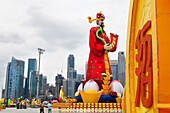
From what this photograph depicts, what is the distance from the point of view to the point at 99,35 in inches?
651

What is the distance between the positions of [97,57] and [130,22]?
475 inches

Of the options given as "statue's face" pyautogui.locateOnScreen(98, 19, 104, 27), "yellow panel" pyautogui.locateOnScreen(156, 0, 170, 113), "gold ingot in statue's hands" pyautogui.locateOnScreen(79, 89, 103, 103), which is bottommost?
"gold ingot in statue's hands" pyautogui.locateOnScreen(79, 89, 103, 103)

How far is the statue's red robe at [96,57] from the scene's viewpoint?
15.8 metres

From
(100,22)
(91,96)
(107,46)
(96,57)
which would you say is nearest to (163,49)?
(91,96)

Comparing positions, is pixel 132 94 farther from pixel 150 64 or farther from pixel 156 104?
pixel 156 104

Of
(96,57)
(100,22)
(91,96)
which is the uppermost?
(100,22)

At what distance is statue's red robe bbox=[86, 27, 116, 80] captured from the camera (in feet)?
52.0

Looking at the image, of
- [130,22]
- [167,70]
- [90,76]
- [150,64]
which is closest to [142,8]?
[130,22]

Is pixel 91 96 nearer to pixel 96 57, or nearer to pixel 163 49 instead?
pixel 96 57

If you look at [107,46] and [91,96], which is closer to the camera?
[91,96]

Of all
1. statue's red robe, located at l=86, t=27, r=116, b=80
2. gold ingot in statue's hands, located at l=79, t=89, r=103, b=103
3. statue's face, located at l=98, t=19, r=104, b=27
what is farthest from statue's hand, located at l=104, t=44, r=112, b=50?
gold ingot in statue's hands, located at l=79, t=89, r=103, b=103

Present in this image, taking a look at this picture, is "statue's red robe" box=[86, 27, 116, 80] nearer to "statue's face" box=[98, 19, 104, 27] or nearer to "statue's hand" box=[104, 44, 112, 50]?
"statue's hand" box=[104, 44, 112, 50]

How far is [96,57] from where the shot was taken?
54.0 ft

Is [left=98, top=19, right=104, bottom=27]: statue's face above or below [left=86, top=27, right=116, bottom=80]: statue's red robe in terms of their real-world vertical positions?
above
